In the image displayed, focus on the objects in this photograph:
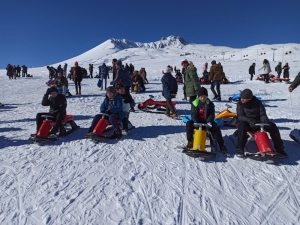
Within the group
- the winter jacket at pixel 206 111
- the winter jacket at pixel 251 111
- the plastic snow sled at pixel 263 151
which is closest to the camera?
the plastic snow sled at pixel 263 151

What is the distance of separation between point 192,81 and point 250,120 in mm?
3097

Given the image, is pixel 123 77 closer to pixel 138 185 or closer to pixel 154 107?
pixel 154 107

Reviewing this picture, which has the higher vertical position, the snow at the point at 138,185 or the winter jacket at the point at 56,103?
the winter jacket at the point at 56,103

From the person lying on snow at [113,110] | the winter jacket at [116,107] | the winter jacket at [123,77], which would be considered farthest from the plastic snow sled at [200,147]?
the winter jacket at [123,77]

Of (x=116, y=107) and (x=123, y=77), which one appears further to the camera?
(x=123, y=77)

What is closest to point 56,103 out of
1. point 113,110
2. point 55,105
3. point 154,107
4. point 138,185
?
point 55,105

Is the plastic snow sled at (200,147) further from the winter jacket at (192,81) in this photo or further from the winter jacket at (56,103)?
the winter jacket at (56,103)

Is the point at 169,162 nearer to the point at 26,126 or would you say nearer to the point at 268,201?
the point at 268,201

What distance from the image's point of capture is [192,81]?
24.1 ft

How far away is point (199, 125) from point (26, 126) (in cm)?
505

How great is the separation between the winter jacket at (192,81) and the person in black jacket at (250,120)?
8.50ft

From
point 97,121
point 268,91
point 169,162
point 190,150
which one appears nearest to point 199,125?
point 190,150

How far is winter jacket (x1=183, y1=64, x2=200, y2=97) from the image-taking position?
7.30m

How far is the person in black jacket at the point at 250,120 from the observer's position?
4.27m
